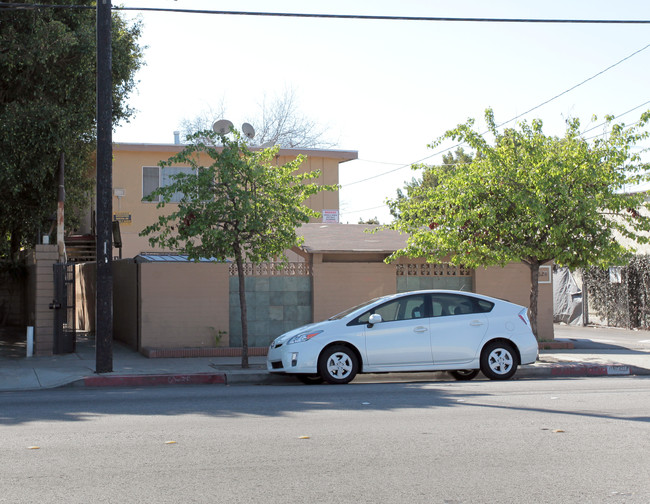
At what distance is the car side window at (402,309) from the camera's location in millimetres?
12906

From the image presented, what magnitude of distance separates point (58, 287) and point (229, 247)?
4.43 metres

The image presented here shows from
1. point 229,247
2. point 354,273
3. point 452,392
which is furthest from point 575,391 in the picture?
point 354,273

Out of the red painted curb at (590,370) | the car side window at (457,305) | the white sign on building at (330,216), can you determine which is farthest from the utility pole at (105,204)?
the white sign on building at (330,216)

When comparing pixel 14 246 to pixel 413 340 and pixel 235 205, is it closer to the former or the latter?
pixel 235 205

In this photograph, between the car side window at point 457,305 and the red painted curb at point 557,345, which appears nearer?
the car side window at point 457,305

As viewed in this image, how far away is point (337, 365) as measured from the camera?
41.3 ft

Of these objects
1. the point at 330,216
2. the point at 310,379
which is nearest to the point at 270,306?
the point at 310,379

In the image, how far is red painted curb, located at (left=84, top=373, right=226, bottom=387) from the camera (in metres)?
13.2

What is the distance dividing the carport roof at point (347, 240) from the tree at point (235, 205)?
10.2ft

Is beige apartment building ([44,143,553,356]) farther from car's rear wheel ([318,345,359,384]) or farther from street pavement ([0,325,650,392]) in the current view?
car's rear wheel ([318,345,359,384])

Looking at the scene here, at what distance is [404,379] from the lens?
14.1 meters

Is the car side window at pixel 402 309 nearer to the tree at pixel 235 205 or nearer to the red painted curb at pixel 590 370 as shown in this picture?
the tree at pixel 235 205

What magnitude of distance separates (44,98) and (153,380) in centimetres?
1008

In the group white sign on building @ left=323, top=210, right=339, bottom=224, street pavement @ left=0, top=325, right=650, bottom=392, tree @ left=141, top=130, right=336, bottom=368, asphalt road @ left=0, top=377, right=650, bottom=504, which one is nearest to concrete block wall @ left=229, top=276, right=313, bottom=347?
street pavement @ left=0, top=325, right=650, bottom=392
